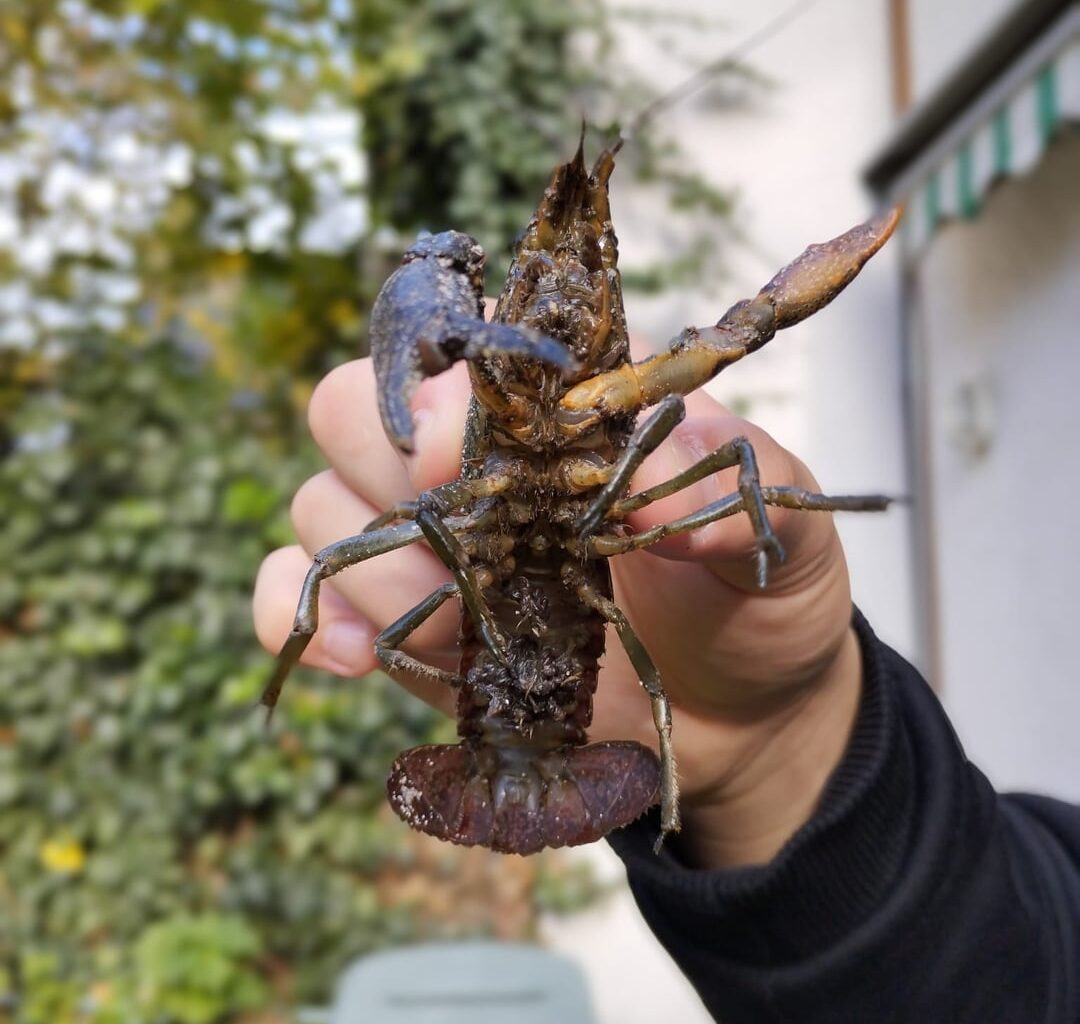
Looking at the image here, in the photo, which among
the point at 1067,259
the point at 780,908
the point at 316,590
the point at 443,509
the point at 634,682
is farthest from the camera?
the point at 1067,259

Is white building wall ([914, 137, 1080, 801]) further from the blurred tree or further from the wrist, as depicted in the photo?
the wrist

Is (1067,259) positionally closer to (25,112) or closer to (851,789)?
(851,789)

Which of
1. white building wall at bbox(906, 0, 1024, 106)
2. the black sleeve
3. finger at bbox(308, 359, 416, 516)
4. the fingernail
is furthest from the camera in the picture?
white building wall at bbox(906, 0, 1024, 106)

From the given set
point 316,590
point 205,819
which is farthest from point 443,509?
point 205,819

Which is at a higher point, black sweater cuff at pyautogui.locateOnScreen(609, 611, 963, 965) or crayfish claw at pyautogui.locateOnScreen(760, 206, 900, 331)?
crayfish claw at pyautogui.locateOnScreen(760, 206, 900, 331)

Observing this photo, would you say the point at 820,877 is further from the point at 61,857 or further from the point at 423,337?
the point at 61,857

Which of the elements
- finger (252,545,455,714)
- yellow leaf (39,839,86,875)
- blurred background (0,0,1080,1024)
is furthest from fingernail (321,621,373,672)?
yellow leaf (39,839,86,875)

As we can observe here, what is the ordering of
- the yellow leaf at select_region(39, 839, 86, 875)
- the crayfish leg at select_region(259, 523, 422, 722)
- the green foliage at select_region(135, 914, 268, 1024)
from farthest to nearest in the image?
the yellow leaf at select_region(39, 839, 86, 875)
the green foliage at select_region(135, 914, 268, 1024)
the crayfish leg at select_region(259, 523, 422, 722)

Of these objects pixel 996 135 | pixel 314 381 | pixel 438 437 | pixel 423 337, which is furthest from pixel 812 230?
pixel 423 337
